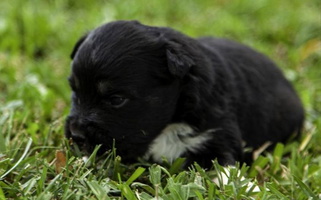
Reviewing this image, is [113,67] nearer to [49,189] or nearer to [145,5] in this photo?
[49,189]

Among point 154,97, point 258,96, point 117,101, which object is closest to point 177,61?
point 154,97

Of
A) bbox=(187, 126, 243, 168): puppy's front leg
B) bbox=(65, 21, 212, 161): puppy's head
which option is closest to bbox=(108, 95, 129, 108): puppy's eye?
bbox=(65, 21, 212, 161): puppy's head

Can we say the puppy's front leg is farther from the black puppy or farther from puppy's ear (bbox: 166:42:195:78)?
puppy's ear (bbox: 166:42:195:78)

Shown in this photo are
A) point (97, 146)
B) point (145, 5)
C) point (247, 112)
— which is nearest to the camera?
point (97, 146)

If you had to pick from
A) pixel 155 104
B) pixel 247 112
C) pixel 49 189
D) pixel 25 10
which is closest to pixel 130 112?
pixel 155 104

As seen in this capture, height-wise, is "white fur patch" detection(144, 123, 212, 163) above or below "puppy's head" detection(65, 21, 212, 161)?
below

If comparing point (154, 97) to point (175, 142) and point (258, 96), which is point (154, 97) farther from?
point (258, 96)
